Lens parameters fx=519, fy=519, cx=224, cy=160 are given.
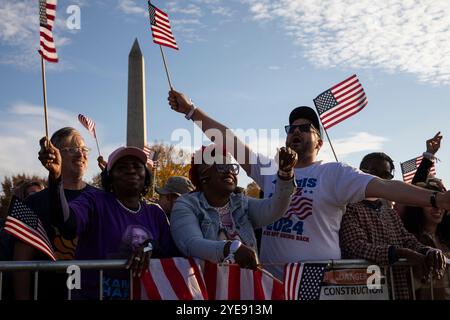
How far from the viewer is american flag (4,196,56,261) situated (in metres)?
3.09

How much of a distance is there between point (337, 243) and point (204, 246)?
1067mm

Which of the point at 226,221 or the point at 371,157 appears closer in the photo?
the point at 226,221

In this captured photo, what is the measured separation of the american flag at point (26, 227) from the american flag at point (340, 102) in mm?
3966

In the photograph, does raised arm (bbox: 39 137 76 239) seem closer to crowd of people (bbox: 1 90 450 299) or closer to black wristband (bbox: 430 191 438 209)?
crowd of people (bbox: 1 90 450 299)

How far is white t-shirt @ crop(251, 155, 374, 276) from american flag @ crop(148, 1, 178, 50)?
2804 mm

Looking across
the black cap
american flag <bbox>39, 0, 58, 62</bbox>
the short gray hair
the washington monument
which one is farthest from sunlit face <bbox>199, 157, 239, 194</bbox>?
the washington monument

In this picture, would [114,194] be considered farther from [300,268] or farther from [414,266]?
[414,266]

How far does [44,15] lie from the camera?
398 centimetres

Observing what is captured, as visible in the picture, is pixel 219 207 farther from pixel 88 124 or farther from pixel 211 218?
pixel 88 124

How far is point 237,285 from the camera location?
3.08m

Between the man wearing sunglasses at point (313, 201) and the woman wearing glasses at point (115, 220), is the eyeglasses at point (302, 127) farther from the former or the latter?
the woman wearing glasses at point (115, 220)

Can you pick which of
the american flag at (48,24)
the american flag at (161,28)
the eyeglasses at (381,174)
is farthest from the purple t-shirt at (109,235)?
the american flag at (161,28)

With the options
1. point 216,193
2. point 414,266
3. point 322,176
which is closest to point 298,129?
point 322,176
